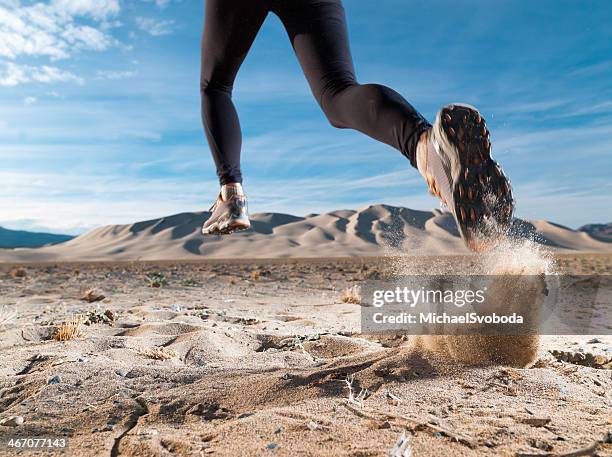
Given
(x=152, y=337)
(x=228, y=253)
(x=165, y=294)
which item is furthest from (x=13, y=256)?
(x=152, y=337)

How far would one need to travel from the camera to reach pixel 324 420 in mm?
1957

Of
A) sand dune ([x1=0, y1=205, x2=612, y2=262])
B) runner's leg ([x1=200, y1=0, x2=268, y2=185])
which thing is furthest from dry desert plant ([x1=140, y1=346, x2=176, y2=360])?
sand dune ([x1=0, y1=205, x2=612, y2=262])

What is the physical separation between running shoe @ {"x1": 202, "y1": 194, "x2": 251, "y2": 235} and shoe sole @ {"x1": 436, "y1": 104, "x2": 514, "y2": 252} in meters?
1.30

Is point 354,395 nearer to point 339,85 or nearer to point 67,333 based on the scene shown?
point 339,85

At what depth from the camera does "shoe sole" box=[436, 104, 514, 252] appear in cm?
160

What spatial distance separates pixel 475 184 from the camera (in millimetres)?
1602

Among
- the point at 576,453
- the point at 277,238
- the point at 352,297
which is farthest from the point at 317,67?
the point at 277,238

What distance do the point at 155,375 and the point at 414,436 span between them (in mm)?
1411

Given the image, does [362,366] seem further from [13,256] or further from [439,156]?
[13,256]

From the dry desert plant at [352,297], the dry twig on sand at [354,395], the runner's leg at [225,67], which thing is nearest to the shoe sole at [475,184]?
the dry twig on sand at [354,395]

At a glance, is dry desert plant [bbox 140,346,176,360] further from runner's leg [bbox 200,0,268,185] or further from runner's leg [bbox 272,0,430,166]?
runner's leg [bbox 272,0,430,166]

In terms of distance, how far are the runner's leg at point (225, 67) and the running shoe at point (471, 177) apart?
40.2 inches

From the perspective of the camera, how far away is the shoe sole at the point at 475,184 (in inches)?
63.1

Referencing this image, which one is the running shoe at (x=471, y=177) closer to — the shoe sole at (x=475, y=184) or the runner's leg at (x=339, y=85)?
the shoe sole at (x=475, y=184)
